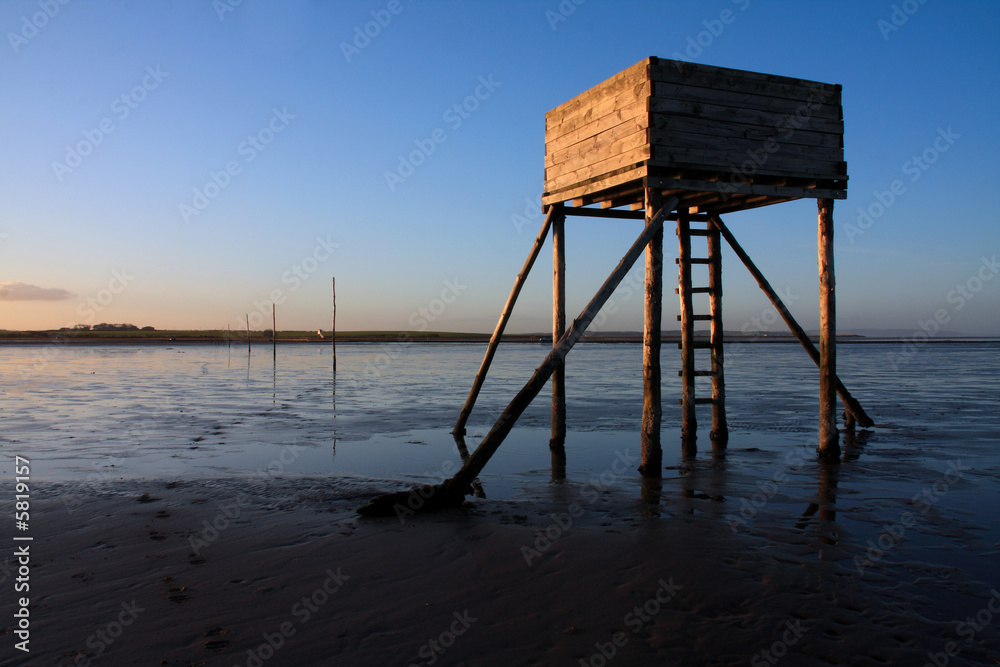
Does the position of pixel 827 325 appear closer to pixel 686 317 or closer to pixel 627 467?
pixel 686 317

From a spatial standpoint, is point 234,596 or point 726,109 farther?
point 726,109

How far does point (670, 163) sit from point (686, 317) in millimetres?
3998

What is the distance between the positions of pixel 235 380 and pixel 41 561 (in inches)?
1037

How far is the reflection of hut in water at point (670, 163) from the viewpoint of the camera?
912cm

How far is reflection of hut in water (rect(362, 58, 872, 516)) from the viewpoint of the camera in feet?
29.9

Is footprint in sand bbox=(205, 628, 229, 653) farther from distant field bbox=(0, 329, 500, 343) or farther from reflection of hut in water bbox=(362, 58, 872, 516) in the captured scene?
distant field bbox=(0, 329, 500, 343)

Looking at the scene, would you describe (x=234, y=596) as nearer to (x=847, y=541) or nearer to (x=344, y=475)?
(x=344, y=475)

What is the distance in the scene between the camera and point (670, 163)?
9.20m

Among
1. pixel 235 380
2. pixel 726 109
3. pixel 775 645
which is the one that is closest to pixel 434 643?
pixel 775 645

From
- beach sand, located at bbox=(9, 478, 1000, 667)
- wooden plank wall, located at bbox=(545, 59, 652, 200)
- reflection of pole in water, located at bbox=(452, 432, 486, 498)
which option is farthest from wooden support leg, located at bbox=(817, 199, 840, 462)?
reflection of pole in water, located at bbox=(452, 432, 486, 498)

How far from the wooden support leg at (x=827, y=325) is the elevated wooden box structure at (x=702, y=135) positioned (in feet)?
1.75

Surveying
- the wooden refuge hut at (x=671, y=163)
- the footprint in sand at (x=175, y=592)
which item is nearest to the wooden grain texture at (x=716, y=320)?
the wooden refuge hut at (x=671, y=163)

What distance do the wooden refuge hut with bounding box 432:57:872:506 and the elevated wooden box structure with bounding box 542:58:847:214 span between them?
0.06ft

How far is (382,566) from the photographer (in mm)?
5559
